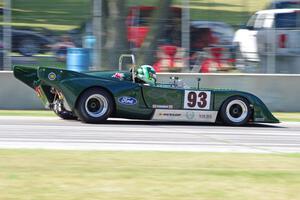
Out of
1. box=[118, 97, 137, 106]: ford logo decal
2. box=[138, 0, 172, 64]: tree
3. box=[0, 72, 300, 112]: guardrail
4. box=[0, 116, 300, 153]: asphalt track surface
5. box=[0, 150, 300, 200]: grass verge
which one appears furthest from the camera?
box=[0, 72, 300, 112]: guardrail

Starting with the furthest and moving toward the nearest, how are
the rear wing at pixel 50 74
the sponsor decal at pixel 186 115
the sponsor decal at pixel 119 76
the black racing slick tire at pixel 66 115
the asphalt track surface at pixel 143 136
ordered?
the black racing slick tire at pixel 66 115
the sponsor decal at pixel 186 115
the sponsor decal at pixel 119 76
the rear wing at pixel 50 74
the asphalt track surface at pixel 143 136

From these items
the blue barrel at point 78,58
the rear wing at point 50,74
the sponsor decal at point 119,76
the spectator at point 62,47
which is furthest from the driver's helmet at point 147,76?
the spectator at point 62,47

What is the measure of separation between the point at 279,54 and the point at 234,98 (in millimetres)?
4934

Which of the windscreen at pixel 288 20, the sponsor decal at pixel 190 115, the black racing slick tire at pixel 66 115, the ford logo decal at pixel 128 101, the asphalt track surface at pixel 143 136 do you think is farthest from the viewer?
the windscreen at pixel 288 20

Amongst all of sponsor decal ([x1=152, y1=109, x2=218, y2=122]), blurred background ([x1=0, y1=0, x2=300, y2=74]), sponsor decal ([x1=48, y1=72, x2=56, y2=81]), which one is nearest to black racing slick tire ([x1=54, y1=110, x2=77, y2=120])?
sponsor decal ([x1=48, y1=72, x2=56, y2=81])

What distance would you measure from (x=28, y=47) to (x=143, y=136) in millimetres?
6523

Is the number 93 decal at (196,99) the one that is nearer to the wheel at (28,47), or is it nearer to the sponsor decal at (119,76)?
the sponsor decal at (119,76)

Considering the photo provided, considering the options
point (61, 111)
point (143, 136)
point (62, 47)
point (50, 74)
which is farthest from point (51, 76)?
point (62, 47)

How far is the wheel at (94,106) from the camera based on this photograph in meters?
13.0

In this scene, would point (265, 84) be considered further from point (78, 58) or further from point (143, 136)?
point (143, 136)

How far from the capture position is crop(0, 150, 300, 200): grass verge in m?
6.41

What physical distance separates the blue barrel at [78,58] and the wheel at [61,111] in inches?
135

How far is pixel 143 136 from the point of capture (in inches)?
451

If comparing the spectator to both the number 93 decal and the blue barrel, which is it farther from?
the number 93 decal
